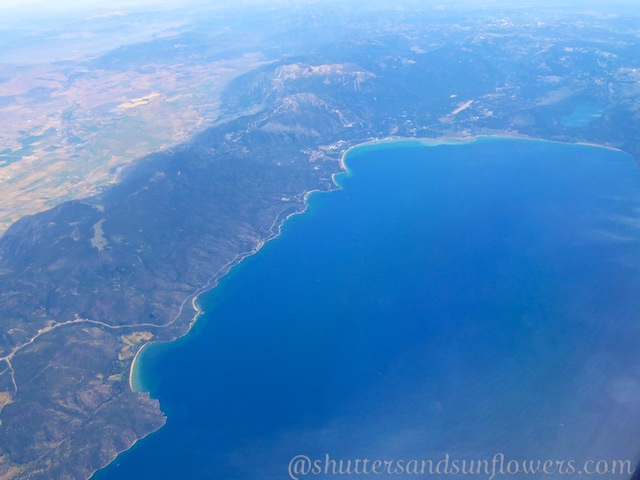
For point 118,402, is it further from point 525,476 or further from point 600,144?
point 600,144

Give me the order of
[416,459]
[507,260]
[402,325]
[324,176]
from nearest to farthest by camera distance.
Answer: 1. [416,459]
2. [402,325]
3. [507,260]
4. [324,176]

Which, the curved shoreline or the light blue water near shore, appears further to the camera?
the curved shoreline

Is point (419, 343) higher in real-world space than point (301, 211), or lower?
lower

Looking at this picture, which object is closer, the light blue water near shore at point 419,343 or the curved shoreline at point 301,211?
the light blue water near shore at point 419,343

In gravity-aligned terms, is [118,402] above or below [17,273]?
below

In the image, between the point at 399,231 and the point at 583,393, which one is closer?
the point at 583,393

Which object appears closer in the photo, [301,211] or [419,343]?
[419,343]

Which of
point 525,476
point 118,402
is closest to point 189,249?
point 118,402

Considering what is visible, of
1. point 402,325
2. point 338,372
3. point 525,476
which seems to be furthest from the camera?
point 402,325
